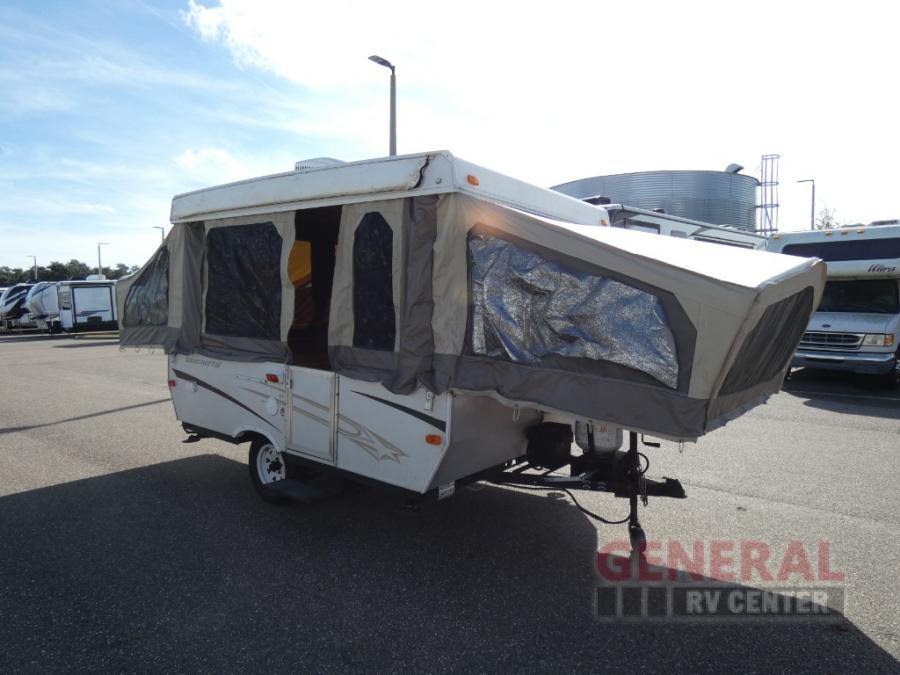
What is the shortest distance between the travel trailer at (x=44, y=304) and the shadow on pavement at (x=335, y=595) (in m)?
26.6

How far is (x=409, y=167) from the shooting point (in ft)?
13.3

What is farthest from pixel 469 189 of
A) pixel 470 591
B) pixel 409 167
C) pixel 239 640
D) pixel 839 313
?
pixel 839 313

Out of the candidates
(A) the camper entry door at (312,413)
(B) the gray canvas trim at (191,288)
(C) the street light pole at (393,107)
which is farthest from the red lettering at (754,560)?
(C) the street light pole at (393,107)

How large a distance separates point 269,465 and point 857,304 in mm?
10808

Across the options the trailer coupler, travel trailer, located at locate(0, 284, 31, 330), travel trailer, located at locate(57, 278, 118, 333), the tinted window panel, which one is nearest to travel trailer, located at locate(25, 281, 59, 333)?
travel trailer, located at locate(57, 278, 118, 333)

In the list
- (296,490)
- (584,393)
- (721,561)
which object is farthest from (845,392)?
(296,490)

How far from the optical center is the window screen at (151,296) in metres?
6.23

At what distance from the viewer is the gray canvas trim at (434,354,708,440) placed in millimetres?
3152

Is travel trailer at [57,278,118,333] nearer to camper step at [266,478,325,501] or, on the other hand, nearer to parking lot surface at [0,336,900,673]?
parking lot surface at [0,336,900,673]

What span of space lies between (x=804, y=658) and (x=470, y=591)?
182 cm

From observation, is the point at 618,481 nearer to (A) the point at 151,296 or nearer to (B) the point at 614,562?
(B) the point at 614,562

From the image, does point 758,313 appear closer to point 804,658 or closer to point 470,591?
point 804,658

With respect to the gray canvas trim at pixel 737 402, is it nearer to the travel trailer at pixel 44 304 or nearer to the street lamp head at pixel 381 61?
the street lamp head at pixel 381 61

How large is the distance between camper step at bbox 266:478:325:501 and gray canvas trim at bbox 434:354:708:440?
57.7 inches
